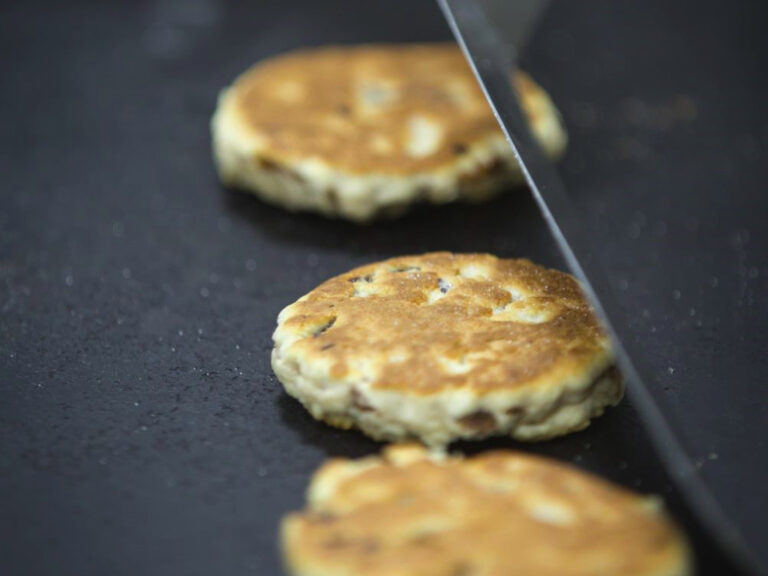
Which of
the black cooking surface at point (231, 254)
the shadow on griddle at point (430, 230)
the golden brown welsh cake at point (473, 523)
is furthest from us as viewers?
the shadow on griddle at point (430, 230)

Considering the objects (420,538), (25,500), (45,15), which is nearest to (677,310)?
(420,538)

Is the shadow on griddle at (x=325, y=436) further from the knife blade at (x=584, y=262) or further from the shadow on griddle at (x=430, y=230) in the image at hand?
the shadow on griddle at (x=430, y=230)

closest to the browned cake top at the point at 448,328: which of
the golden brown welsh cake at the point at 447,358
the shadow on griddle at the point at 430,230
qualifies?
the golden brown welsh cake at the point at 447,358

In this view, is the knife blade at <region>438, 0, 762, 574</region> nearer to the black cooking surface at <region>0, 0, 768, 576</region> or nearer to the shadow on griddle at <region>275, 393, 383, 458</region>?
the black cooking surface at <region>0, 0, 768, 576</region>

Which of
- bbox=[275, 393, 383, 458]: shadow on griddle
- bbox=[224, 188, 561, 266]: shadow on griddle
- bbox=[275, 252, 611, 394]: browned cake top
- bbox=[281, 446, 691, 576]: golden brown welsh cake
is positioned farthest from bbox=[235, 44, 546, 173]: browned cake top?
bbox=[281, 446, 691, 576]: golden brown welsh cake

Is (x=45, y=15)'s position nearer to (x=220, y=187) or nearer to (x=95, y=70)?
(x=95, y=70)

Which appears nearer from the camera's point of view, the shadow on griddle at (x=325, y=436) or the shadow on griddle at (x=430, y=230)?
the shadow on griddle at (x=325, y=436)
